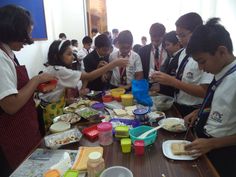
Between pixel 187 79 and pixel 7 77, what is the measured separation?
1152 millimetres

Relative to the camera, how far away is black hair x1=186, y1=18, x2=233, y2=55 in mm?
1097

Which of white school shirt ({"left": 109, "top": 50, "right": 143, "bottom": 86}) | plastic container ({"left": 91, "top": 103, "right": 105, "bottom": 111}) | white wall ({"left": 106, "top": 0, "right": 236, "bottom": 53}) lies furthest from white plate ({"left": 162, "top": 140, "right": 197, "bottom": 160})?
white wall ({"left": 106, "top": 0, "right": 236, "bottom": 53})

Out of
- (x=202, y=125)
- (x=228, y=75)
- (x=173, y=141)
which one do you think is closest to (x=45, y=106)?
(x=173, y=141)

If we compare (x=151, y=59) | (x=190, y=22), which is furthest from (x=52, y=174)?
(x=151, y=59)

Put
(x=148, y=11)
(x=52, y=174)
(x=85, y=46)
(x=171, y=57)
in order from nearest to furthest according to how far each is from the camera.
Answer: (x=52, y=174), (x=171, y=57), (x=85, y=46), (x=148, y=11)

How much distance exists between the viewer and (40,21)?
477cm

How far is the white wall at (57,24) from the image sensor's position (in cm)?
480

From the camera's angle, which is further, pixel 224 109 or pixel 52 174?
pixel 224 109

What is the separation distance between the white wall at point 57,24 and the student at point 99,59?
267 centimetres

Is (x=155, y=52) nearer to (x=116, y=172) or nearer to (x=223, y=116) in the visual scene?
(x=223, y=116)

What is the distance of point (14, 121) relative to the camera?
1.25 meters

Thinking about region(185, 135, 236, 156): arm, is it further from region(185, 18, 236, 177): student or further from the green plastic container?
the green plastic container

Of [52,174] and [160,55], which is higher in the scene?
[160,55]

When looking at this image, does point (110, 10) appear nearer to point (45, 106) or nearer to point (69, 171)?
point (45, 106)
